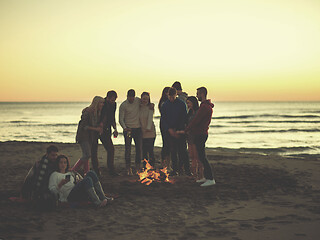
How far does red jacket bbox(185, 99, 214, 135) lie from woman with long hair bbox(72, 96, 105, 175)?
7.29 feet

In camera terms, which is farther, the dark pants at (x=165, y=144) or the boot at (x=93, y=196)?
the dark pants at (x=165, y=144)

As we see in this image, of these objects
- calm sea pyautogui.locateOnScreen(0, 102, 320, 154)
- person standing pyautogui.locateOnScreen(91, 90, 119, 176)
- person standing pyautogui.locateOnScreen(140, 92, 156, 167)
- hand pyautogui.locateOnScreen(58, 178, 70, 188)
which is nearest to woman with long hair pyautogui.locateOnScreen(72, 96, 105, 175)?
person standing pyautogui.locateOnScreen(91, 90, 119, 176)

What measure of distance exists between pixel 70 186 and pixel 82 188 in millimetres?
234

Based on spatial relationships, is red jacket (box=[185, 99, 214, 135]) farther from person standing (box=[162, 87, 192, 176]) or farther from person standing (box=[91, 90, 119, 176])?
person standing (box=[91, 90, 119, 176])

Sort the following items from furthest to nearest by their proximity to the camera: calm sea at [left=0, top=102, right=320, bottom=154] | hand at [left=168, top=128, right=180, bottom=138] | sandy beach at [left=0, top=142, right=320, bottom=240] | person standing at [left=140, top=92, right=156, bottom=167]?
calm sea at [left=0, top=102, right=320, bottom=154] < person standing at [left=140, top=92, right=156, bottom=167] < hand at [left=168, top=128, right=180, bottom=138] < sandy beach at [left=0, top=142, right=320, bottom=240]

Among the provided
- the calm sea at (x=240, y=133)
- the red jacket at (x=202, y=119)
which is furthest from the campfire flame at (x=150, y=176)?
the calm sea at (x=240, y=133)

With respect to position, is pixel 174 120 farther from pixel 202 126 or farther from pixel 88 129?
pixel 88 129

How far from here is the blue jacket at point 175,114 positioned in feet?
25.0

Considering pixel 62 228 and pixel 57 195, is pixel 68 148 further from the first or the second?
pixel 62 228

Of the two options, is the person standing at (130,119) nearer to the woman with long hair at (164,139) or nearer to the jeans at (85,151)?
the woman with long hair at (164,139)

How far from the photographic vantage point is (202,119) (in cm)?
705

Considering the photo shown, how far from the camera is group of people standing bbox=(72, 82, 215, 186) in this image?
23.7 feet


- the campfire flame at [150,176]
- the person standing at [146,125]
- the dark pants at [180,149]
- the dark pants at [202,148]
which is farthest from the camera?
the person standing at [146,125]

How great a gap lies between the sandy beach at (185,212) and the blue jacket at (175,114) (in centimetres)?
131
